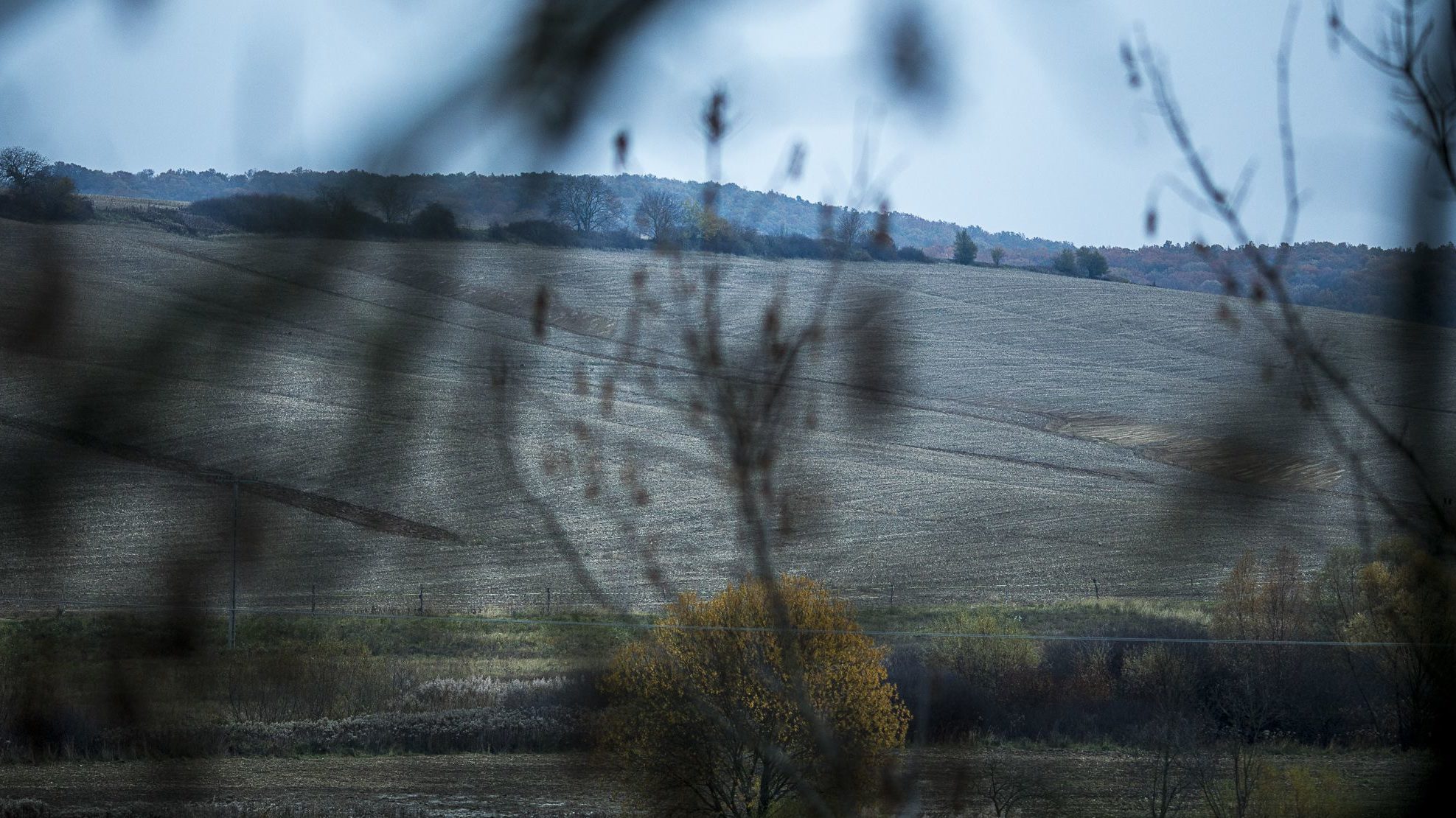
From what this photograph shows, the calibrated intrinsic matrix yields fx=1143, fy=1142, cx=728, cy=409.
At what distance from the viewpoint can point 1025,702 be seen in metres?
6.66

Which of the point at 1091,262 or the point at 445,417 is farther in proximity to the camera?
the point at 1091,262

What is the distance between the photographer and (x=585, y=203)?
91cm

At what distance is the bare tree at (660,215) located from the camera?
41.6 inches

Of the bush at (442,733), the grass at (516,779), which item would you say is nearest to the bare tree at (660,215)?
the grass at (516,779)

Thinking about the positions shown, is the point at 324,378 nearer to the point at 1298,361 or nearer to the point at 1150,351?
the point at 1298,361

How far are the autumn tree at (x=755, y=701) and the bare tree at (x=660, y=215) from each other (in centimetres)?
38

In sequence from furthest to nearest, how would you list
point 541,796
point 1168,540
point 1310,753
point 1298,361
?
point 541,796 → point 1310,753 → point 1168,540 → point 1298,361

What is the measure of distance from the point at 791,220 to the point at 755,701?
1.20 metres

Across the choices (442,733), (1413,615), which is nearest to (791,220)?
(1413,615)

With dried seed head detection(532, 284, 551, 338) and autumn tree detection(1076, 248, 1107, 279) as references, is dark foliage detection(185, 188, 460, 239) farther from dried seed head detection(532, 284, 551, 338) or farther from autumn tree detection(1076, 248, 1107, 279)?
autumn tree detection(1076, 248, 1107, 279)

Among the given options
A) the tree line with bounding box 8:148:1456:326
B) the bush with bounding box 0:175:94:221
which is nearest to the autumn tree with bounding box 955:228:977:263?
the tree line with bounding box 8:148:1456:326

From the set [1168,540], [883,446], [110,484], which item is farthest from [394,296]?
[883,446]

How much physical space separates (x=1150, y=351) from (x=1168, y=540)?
3.34 feet

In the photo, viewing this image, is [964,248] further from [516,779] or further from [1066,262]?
[516,779]
